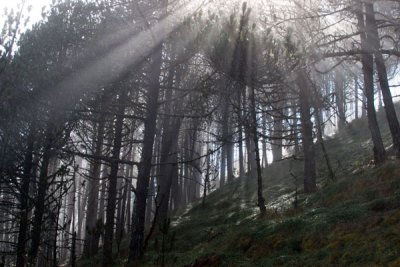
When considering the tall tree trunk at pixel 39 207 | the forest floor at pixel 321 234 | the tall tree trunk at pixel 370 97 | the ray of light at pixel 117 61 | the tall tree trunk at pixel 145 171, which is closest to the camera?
the forest floor at pixel 321 234

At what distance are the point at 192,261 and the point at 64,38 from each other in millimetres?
6829

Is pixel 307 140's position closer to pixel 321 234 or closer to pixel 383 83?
pixel 383 83

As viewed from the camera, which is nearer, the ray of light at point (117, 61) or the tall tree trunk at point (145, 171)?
the ray of light at point (117, 61)

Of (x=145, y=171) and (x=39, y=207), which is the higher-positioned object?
(x=145, y=171)

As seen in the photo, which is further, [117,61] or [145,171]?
[145,171]

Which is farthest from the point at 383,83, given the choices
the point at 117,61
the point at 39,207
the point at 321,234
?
the point at 39,207

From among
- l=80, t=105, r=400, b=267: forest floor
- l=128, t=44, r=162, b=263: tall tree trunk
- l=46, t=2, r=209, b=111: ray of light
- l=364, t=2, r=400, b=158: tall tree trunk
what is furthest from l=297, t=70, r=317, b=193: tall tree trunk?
l=128, t=44, r=162, b=263: tall tree trunk

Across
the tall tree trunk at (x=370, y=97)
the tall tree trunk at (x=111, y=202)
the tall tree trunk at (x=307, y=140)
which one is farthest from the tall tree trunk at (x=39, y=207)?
the tall tree trunk at (x=370, y=97)

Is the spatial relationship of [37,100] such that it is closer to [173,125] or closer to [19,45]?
[19,45]

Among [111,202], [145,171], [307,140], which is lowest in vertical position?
[111,202]

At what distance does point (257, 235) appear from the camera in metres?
9.70

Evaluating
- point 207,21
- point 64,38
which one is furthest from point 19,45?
point 207,21

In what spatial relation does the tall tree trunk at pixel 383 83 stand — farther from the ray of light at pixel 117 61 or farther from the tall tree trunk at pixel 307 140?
the ray of light at pixel 117 61

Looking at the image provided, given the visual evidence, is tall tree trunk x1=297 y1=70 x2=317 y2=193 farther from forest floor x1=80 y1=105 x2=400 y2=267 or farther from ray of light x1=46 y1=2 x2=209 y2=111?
ray of light x1=46 y1=2 x2=209 y2=111
